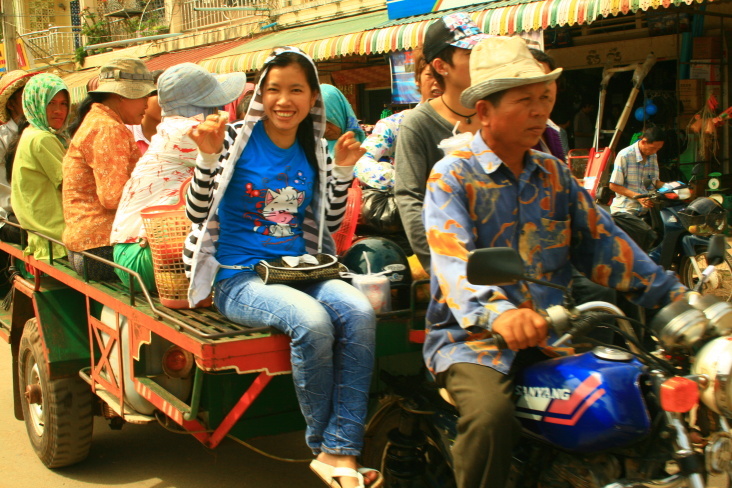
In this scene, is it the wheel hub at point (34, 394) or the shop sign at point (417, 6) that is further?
the shop sign at point (417, 6)

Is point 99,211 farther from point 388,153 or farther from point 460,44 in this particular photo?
point 460,44

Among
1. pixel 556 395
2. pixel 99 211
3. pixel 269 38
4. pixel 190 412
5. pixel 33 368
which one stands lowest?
pixel 33 368

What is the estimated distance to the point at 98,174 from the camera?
402 centimetres

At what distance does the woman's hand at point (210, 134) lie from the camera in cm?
293

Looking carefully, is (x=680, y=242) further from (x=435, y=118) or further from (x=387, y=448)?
(x=387, y=448)

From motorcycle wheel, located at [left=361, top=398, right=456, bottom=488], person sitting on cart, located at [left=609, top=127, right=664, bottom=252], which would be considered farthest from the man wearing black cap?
person sitting on cart, located at [left=609, top=127, right=664, bottom=252]

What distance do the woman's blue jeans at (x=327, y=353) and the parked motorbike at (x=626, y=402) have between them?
621 mm

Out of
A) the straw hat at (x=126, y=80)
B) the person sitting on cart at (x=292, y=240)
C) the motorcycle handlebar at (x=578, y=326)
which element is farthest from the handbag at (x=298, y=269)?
the straw hat at (x=126, y=80)

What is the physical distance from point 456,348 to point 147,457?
2.62 metres

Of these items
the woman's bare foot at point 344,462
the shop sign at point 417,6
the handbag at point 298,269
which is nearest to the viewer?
the woman's bare foot at point 344,462

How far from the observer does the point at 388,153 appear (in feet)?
13.0

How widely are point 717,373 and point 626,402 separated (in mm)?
249

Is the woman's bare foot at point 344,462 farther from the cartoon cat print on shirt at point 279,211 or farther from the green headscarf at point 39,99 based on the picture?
the green headscarf at point 39,99

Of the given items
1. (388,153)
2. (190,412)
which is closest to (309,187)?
(388,153)
